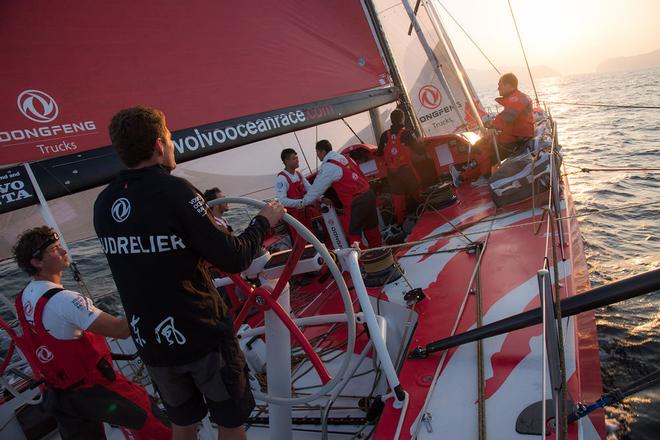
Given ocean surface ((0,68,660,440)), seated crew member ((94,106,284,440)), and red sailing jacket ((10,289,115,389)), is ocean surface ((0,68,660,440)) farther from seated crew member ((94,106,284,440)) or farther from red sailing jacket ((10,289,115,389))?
seated crew member ((94,106,284,440))

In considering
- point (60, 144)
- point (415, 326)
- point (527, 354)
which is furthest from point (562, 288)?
point (60, 144)

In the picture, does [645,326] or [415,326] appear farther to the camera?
[645,326]

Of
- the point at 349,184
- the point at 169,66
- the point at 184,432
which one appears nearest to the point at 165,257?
the point at 184,432

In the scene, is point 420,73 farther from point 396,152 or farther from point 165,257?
point 165,257

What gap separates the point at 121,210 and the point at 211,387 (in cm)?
64

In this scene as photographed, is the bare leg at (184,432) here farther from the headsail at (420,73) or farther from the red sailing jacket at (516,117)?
the headsail at (420,73)

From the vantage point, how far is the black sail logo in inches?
47.5

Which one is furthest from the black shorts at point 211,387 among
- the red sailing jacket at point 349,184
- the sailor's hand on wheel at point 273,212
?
the red sailing jacket at point 349,184

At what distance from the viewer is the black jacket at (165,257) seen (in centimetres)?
118

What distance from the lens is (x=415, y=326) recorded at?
2.40m

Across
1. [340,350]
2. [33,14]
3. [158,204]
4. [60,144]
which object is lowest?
[340,350]

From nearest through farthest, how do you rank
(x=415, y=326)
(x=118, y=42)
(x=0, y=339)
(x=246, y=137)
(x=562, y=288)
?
(x=562, y=288) → (x=415, y=326) → (x=118, y=42) → (x=246, y=137) → (x=0, y=339)

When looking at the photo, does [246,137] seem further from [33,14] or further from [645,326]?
[645,326]

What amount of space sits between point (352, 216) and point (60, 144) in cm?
253
